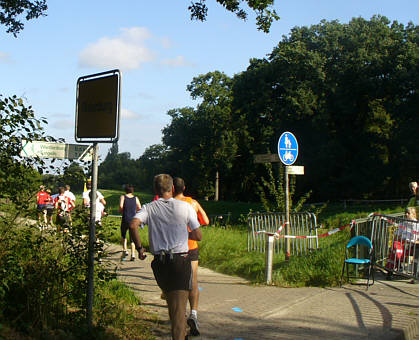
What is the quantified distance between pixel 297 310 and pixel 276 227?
5103mm

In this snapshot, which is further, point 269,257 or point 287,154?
point 287,154

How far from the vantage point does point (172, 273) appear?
14.7 ft

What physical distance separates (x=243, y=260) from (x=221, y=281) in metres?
1.28

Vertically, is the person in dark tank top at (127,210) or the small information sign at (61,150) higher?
the small information sign at (61,150)

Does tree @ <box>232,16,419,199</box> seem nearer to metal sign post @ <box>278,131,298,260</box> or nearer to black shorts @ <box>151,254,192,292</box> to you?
metal sign post @ <box>278,131,298,260</box>

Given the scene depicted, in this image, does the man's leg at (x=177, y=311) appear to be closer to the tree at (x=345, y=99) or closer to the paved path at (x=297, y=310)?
the paved path at (x=297, y=310)

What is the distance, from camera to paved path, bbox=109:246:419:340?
557 centimetres

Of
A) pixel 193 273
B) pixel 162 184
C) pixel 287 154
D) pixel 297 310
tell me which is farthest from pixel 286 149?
pixel 162 184

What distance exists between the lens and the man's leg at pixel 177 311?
14.5 ft

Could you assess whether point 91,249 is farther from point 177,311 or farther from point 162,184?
point 177,311

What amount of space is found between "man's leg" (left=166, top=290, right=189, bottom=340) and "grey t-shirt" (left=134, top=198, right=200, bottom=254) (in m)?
0.38

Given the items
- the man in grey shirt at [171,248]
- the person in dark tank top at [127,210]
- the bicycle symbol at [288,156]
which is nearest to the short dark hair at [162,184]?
the man in grey shirt at [171,248]

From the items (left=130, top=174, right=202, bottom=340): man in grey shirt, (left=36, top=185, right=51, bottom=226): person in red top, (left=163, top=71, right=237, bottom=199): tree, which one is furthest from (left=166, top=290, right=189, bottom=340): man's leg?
(left=163, top=71, right=237, bottom=199): tree

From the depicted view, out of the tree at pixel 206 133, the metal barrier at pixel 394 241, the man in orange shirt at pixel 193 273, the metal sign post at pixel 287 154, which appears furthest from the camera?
the tree at pixel 206 133
